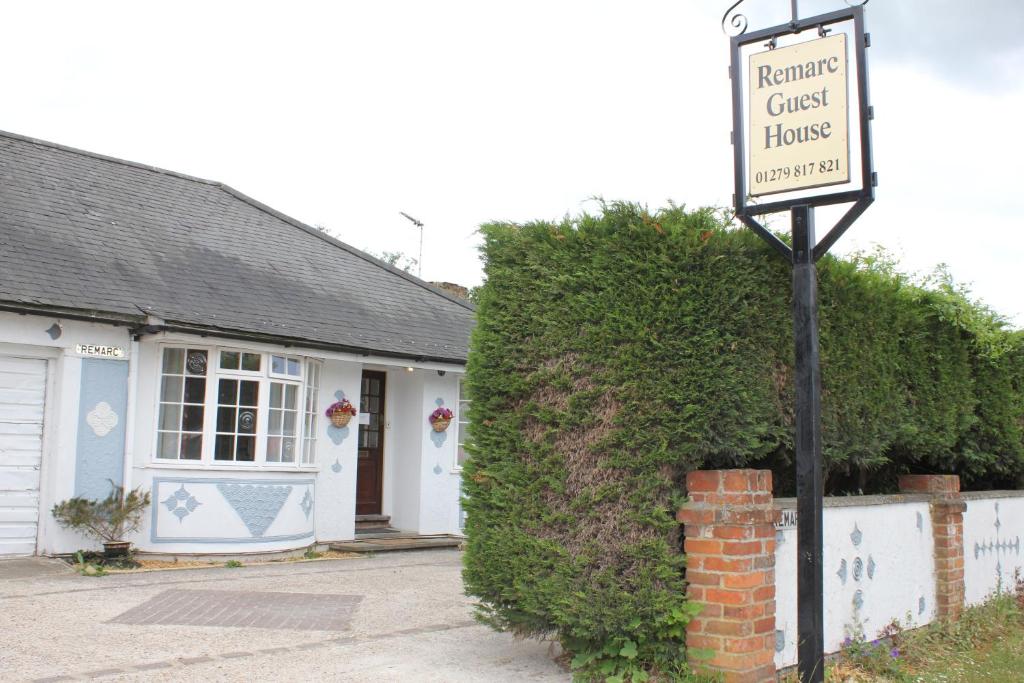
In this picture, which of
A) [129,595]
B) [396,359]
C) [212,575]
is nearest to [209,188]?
[396,359]

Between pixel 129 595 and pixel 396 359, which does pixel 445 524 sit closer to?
pixel 396 359

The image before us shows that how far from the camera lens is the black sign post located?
502cm

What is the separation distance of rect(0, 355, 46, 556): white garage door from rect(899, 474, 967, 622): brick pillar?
902cm

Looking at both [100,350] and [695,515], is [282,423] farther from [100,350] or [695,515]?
[695,515]

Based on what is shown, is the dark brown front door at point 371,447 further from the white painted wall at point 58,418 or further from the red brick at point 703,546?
the red brick at point 703,546

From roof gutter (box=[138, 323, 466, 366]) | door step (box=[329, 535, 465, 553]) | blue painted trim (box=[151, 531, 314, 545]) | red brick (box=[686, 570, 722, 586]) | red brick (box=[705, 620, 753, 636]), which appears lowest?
door step (box=[329, 535, 465, 553])

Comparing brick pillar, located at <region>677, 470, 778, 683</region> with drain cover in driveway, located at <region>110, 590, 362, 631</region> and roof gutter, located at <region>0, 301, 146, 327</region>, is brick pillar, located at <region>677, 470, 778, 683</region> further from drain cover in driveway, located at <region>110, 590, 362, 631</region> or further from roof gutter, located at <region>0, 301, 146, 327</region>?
roof gutter, located at <region>0, 301, 146, 327</region>

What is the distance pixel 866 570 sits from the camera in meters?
6.58

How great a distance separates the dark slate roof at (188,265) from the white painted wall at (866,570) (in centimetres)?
750

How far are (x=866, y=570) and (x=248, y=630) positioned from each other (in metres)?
4.50

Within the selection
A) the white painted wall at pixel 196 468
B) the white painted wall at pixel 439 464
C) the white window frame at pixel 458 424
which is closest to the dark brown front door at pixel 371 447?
the white painted wall at pixel 196 468

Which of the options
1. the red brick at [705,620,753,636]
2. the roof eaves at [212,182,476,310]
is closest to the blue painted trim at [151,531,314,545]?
the roof eaves at [212,182,476,310]

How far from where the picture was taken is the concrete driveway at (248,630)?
5770mm

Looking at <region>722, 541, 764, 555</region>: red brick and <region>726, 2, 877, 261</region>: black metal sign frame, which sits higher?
<region>726, 2, 877, 261</region>: black metal sign frame
